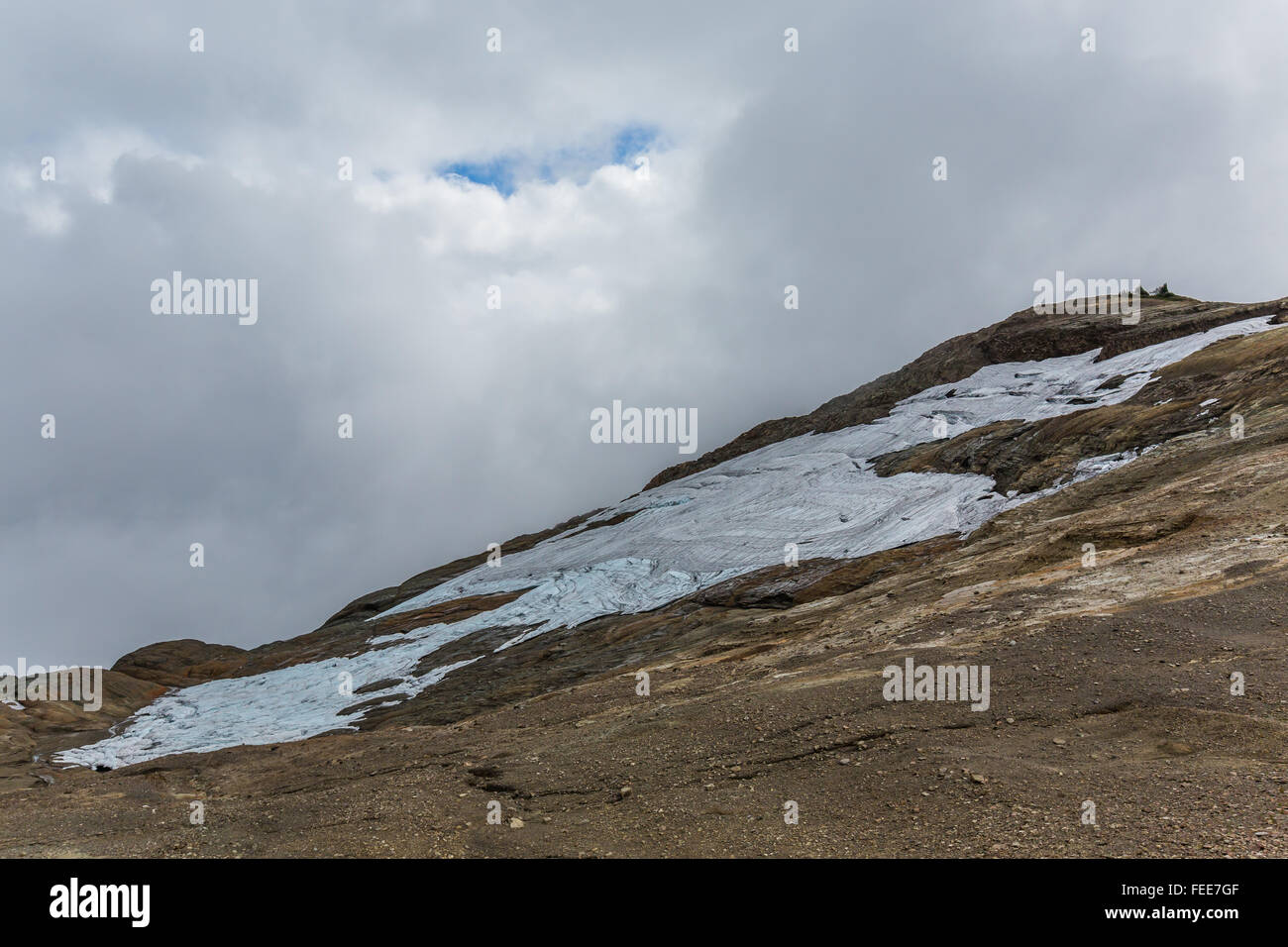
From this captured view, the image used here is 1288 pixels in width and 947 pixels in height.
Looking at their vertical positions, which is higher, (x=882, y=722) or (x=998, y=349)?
(x=998, y=349)

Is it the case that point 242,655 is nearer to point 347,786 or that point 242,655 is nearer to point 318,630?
point 318,630

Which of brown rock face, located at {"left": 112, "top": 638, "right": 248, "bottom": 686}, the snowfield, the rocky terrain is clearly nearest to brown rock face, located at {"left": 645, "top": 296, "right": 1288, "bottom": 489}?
the snowfield

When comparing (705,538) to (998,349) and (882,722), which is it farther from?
(998,349)

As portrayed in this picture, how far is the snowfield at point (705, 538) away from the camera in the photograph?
34344mm

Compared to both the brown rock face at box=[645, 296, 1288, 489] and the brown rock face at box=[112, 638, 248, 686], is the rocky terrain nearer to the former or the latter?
the brown rock face at box=[112, 638, 248, 686]

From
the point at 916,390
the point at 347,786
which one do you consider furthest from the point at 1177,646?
the point at 916,390

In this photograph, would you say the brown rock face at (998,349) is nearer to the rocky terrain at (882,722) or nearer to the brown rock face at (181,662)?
the rocky terrain at (882,722)

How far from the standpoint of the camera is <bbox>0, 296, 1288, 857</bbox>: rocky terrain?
11766mm

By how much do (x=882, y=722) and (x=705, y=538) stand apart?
28.6m

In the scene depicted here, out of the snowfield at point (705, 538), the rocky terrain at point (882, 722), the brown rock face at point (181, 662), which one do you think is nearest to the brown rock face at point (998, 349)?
the snowfield at point (705, 538)

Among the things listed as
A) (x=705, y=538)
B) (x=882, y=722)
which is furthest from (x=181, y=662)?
(x=882, y=722)

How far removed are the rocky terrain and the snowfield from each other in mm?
2411

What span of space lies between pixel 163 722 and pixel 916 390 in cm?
5088

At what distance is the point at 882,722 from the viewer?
→ 14984 millimetres
